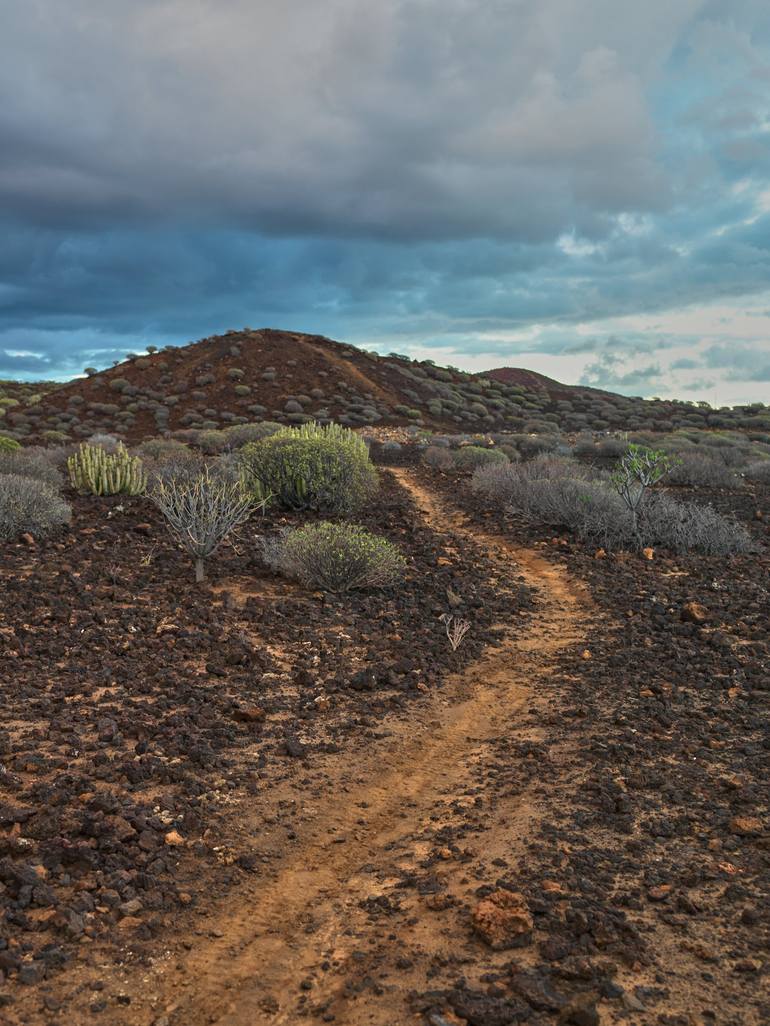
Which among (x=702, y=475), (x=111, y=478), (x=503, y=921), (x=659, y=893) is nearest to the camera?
(x=503, y=921)

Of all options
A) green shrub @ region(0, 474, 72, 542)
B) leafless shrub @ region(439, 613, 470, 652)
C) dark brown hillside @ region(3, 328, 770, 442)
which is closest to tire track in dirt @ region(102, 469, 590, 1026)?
leafless shrub @ region(439, 613, 470, 652)

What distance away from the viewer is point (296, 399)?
40.3 m

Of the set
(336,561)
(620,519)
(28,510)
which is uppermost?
(28,510)

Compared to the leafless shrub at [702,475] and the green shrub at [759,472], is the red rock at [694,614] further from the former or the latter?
the green shrub at [759,472]

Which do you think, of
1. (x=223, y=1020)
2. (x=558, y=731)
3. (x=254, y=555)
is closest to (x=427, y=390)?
(x=254, y=555)

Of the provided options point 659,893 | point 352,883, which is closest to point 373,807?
point 352,883

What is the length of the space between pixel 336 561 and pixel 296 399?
32061 millimetres

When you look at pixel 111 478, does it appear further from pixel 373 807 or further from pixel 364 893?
pixel 364 893

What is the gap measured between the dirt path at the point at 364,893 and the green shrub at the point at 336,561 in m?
2.88

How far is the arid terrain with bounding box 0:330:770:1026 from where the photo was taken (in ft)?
10.4

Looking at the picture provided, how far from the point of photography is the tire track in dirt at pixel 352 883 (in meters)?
3.09

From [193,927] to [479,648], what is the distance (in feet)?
15.3

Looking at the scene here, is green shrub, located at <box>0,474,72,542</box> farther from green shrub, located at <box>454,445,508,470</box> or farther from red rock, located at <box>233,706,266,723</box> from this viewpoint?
green shrub, located at <box>454,445,508,470</box>

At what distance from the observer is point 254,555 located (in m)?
10.2
